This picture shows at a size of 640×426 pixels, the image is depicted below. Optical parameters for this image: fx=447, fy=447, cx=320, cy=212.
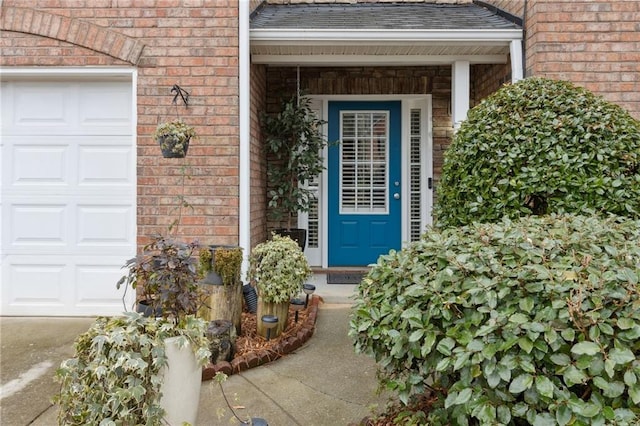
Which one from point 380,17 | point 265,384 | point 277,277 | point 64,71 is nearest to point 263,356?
point 265,384

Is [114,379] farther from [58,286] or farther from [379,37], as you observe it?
[379,37]

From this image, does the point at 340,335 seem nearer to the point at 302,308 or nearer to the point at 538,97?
the point at 302,308

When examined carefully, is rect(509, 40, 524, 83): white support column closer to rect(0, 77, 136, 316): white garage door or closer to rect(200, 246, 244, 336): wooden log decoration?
rect(200, 246, 244, 336): wooden log decoration

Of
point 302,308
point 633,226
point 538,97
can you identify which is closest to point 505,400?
point 633,226

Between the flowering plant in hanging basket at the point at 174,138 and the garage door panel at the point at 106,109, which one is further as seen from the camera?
the garage door panel at the point at 106,109

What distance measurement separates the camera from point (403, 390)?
184 cm

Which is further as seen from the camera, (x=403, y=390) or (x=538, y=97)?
(x=538, y=97)

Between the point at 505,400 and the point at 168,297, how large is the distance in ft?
5.26

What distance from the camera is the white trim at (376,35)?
14.6ft

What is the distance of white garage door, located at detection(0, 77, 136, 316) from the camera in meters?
4.44

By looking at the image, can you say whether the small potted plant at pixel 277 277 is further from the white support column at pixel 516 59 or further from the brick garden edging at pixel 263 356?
the white support column at pixel 516 59

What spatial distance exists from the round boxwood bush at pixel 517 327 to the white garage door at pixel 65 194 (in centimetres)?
336

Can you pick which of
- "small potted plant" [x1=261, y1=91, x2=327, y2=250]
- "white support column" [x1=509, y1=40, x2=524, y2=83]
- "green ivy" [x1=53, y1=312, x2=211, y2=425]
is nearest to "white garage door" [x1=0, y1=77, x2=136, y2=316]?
"small potted plant" [x1=261, y1=91, x2=327, y2=250]

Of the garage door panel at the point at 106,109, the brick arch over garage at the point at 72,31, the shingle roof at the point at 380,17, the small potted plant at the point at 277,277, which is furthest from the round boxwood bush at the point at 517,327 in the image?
the brick arch over garage at the point at 72,31
